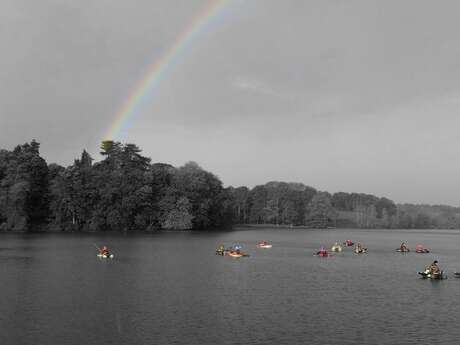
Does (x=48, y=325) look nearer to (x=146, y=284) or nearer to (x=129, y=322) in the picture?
(x=129, y=322)

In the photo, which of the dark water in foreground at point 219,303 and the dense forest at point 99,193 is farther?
the dense forest at point 99,193

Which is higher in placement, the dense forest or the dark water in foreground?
the dense forest

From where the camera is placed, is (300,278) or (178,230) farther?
(178,230)

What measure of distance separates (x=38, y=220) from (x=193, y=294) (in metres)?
130

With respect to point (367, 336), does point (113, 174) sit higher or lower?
higher

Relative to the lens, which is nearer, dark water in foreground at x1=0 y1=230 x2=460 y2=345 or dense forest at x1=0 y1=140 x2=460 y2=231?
dark water in foreground at x1=0 y1=230 x2=460 y2=345

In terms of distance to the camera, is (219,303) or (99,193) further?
(99,193)

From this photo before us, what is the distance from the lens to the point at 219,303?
4284cm

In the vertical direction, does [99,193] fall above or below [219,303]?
above

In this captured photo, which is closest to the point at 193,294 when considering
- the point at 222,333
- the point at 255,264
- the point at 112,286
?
the point at 112,286

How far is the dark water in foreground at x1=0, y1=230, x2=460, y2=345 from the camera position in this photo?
32719mm

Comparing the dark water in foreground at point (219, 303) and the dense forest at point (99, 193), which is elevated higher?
the dense forest at point (99, 193)

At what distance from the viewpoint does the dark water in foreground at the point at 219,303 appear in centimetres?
3272

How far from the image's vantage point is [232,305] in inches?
1655
